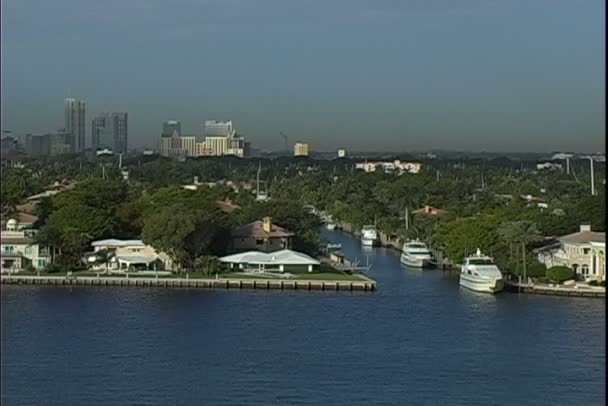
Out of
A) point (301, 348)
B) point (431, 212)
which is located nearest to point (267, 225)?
point (431, 212)

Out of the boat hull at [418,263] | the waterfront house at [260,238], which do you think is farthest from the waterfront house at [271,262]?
the boat hull at [418,263]

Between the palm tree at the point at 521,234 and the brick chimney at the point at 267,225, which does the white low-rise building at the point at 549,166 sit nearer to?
the brick chimney at the point at 267,225

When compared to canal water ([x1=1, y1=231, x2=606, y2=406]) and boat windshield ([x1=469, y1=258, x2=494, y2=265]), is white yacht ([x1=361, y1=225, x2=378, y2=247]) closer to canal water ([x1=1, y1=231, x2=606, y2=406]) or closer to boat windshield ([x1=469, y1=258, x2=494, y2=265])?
boat windshield ([x1=469, y1=258, x2=494, y2=265])

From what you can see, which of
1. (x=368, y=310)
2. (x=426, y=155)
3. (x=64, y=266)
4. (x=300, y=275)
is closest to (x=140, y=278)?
(x=64, y=266)

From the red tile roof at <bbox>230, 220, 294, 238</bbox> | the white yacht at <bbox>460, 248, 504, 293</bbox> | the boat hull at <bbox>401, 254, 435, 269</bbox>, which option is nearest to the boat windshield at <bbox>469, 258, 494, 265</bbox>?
the white yacht at <bbox>460, 248, 504, 293</bbox>

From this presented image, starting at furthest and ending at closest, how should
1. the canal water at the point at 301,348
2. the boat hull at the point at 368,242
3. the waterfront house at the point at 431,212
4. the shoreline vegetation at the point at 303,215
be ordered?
the waterfront house at the point at 431,212, the boat hull at the point at 368,242, the shoreline vegetation at the point at 303,215, the canal water at the point at 301,348

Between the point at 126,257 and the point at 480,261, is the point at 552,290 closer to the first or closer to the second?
the point at 480,261

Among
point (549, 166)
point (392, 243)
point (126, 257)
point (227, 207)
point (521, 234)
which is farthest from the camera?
point (549, 166)
